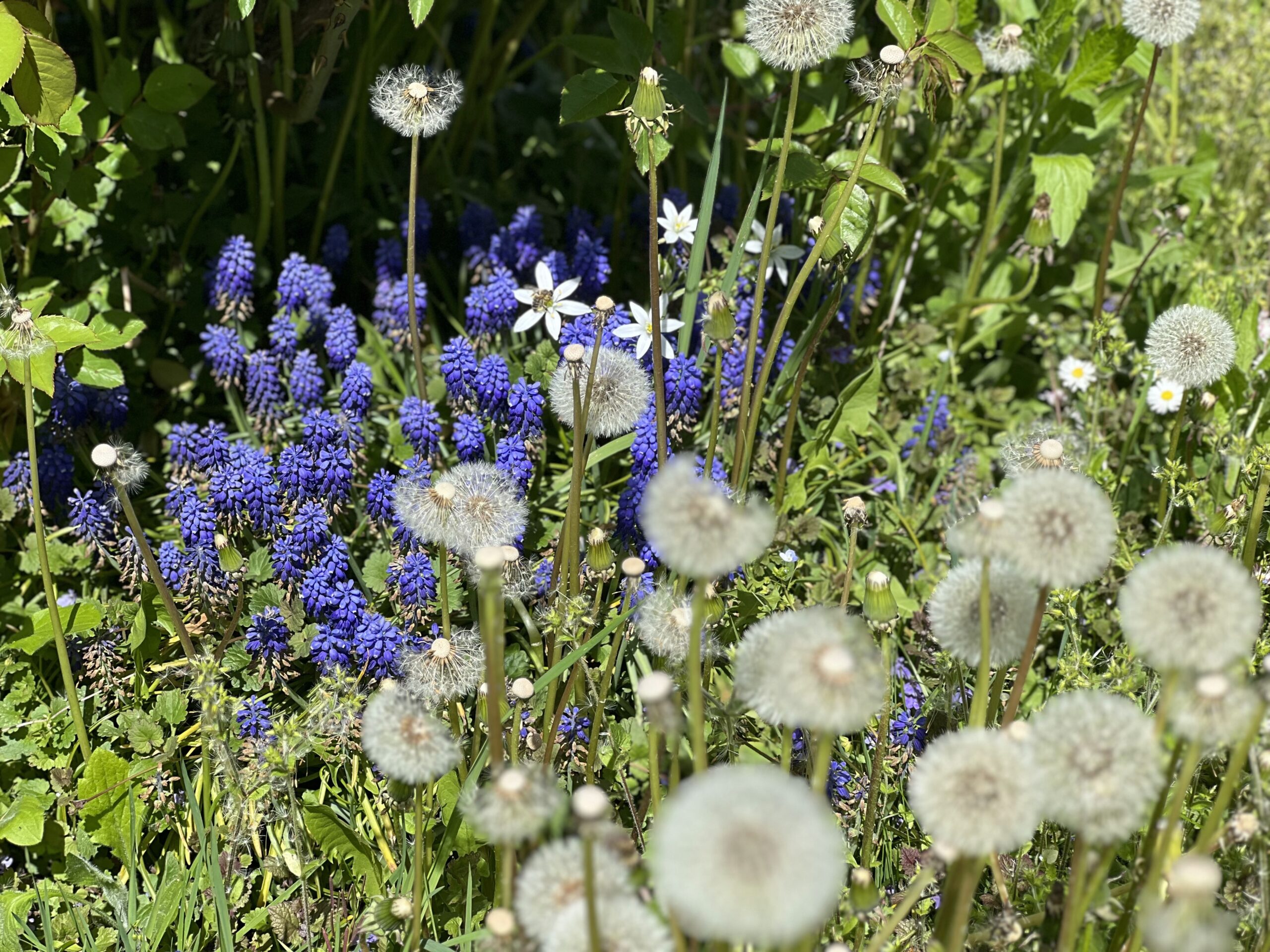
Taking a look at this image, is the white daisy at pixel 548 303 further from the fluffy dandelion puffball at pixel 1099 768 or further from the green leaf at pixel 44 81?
the fluffy dandelion puffball at pixel 1099 768

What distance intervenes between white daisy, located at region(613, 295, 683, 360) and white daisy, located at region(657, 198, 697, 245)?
0.72ft

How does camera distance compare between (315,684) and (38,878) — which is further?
(315,684)

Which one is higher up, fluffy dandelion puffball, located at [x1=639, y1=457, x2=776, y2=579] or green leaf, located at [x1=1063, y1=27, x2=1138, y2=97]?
green leaf, located at [x1=1063, y1=27, x2=1138, y2=97]

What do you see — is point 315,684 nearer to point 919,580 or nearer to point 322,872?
point 322,872

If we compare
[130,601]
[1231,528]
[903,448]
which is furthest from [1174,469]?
[130,601]

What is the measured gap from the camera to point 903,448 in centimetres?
373

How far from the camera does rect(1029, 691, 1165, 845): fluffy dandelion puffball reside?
1.52 metres

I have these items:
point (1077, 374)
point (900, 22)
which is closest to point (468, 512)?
point (900, 22)

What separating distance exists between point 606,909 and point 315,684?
5.32 ft

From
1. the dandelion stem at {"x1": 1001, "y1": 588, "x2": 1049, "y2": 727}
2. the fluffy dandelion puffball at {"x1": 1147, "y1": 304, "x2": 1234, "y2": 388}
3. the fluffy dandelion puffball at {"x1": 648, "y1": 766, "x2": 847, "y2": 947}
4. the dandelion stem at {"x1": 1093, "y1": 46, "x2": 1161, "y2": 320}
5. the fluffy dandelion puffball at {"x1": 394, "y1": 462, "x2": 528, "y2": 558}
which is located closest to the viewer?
the fluffy dandelion puffball at {"x1": 648, "y1": 766, "x2": 847, "y2": 947}

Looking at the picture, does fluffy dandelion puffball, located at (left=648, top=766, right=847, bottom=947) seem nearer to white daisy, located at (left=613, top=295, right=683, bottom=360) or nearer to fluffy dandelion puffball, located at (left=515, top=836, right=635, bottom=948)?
fluffy dandelion puffball, located at (left=515, top=836, right=635, bottom=948)

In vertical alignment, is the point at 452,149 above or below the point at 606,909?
above

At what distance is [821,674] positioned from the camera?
146 centimetres

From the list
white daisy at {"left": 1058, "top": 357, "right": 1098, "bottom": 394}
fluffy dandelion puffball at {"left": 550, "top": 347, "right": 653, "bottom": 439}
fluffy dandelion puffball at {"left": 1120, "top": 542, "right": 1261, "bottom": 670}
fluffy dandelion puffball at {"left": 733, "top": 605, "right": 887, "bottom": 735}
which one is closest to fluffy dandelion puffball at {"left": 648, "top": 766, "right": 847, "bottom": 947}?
fluffy dandelion puffball at {"left": 733, "top": 605, "right": 887, "bottom": 735}
